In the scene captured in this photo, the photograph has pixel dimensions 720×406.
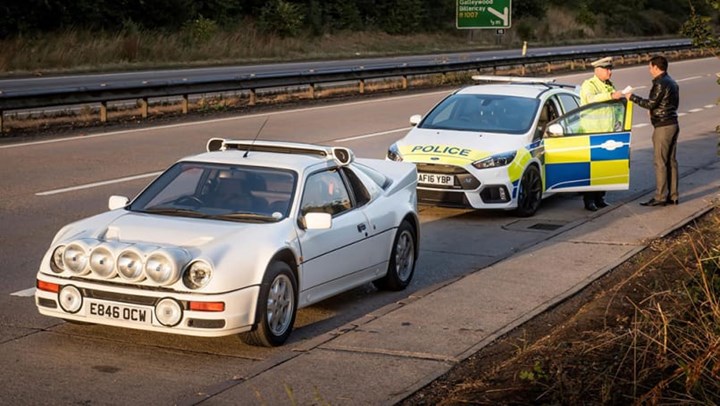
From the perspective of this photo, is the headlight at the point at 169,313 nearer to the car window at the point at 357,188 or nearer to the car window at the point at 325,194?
the car window at the point at 325,194

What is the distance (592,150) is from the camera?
49.1ft

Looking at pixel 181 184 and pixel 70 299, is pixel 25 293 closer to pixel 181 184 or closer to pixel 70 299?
pixel 181 184

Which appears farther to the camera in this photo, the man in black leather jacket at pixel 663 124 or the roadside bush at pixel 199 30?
the roadside bush at pixel 199 30

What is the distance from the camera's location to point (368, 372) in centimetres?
762

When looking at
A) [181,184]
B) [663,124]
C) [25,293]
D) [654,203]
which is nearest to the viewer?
[181,184]

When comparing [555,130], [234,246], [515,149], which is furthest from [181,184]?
[555,130]

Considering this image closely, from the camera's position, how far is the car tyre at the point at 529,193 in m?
14.6

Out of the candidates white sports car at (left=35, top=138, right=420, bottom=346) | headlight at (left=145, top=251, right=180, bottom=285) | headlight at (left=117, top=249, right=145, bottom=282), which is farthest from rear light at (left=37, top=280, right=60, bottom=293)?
headlight at (left=145, top=251, right=180, bottom=285)

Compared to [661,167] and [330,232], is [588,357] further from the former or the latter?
[661,167]

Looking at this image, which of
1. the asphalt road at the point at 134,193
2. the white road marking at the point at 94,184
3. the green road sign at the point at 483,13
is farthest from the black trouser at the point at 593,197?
the green road sign at the point at 483,13

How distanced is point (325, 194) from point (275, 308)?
141 cm

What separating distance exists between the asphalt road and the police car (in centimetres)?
37

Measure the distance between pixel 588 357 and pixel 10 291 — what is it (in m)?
4.80

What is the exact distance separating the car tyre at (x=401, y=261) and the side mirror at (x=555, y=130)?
4.85 m
